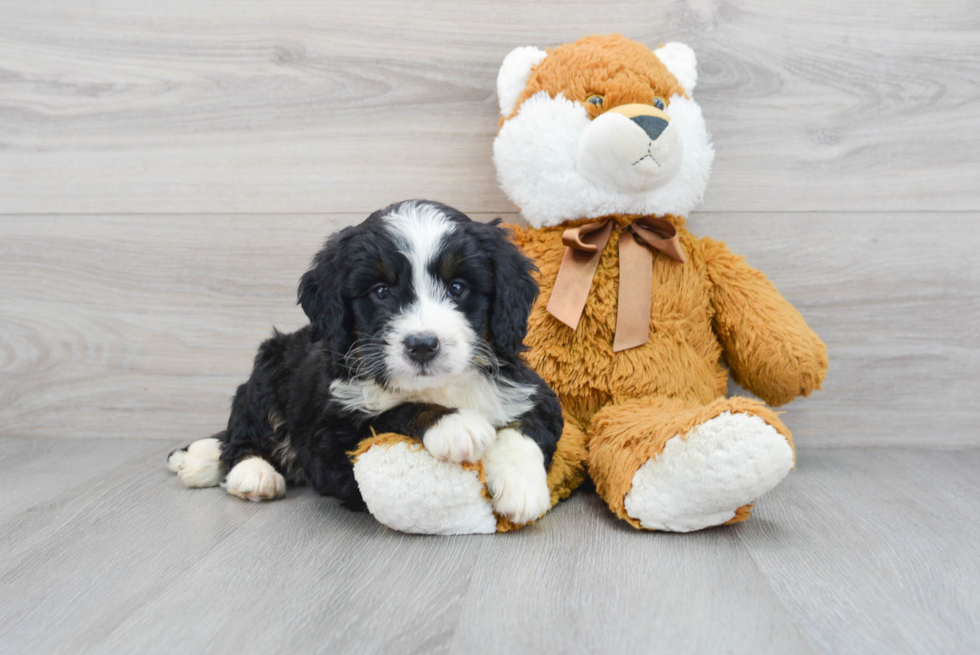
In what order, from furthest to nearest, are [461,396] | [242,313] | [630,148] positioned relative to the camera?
[242,313] → [630,148] → [461,396]

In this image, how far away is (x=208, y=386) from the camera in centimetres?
245

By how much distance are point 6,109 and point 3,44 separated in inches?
8.2

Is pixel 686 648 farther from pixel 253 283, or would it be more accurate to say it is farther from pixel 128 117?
pixel 128 117

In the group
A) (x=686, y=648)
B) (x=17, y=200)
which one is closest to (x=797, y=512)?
(x=686, y=648)

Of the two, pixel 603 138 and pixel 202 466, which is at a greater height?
pixel 603 138

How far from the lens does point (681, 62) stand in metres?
2.01

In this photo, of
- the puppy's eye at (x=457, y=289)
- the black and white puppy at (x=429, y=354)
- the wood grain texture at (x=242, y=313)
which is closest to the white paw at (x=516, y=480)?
the black and white puppy at (x=429, y=354)

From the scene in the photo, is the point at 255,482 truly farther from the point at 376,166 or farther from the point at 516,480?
the point at 376,166

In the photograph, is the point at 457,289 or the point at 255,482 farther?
the point at 255,482

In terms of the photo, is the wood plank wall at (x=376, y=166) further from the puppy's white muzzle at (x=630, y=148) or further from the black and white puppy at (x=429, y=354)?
the black and white puppy at (x=429, y=354)

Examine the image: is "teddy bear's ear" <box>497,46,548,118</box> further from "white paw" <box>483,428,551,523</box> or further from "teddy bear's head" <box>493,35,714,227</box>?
"white paw" <box>483,428,551,523</box>

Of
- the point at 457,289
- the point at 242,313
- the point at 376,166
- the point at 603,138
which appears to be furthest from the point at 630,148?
the point at 242,313

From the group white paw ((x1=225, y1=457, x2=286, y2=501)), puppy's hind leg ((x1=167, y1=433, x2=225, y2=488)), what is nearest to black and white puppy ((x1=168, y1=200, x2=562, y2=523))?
white paw ((x1=225, y1=457, x2=286, y2=501))

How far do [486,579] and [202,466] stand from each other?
1.03 meters
